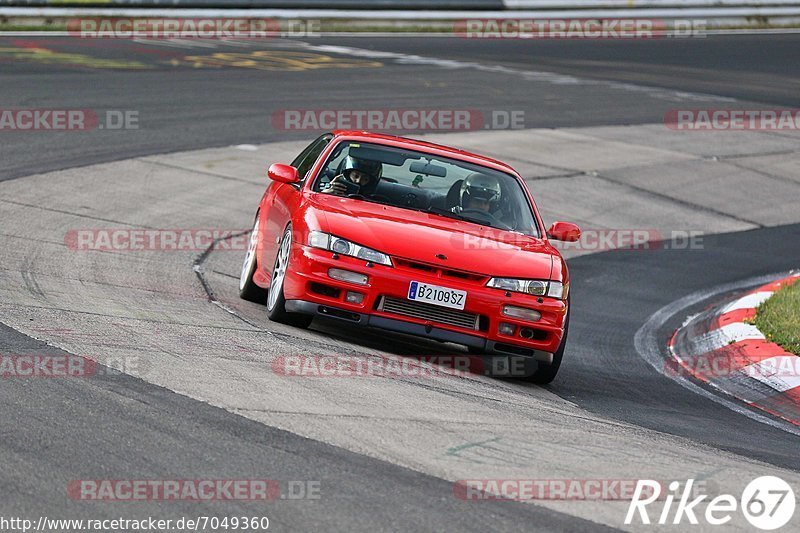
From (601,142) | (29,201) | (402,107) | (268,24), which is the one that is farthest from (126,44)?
(29,201)

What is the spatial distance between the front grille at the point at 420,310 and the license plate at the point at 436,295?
1.2 inches

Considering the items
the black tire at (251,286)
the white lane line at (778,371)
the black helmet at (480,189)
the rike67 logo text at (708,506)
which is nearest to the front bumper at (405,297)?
the black helmet at (480,189)

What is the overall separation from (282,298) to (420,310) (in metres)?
1.04

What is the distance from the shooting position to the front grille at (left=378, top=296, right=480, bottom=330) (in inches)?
323

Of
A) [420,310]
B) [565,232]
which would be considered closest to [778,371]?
[565,232]

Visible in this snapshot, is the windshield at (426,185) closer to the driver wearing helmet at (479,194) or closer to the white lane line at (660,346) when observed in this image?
the driver wearing helmet at (479,194)

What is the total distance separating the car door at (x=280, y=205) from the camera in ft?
30.8

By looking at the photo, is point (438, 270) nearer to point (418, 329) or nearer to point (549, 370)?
point (418, 329)

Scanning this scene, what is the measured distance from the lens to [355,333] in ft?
30.1

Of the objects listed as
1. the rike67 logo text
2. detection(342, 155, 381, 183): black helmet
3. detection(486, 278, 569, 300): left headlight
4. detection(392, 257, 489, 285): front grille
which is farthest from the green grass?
the rike67 logo text

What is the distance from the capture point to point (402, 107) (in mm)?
21203

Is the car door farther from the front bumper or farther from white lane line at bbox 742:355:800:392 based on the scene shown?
white lane line at bbox 742:355:800:392

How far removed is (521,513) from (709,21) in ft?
106

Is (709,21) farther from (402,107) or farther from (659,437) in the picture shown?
(659,437)
